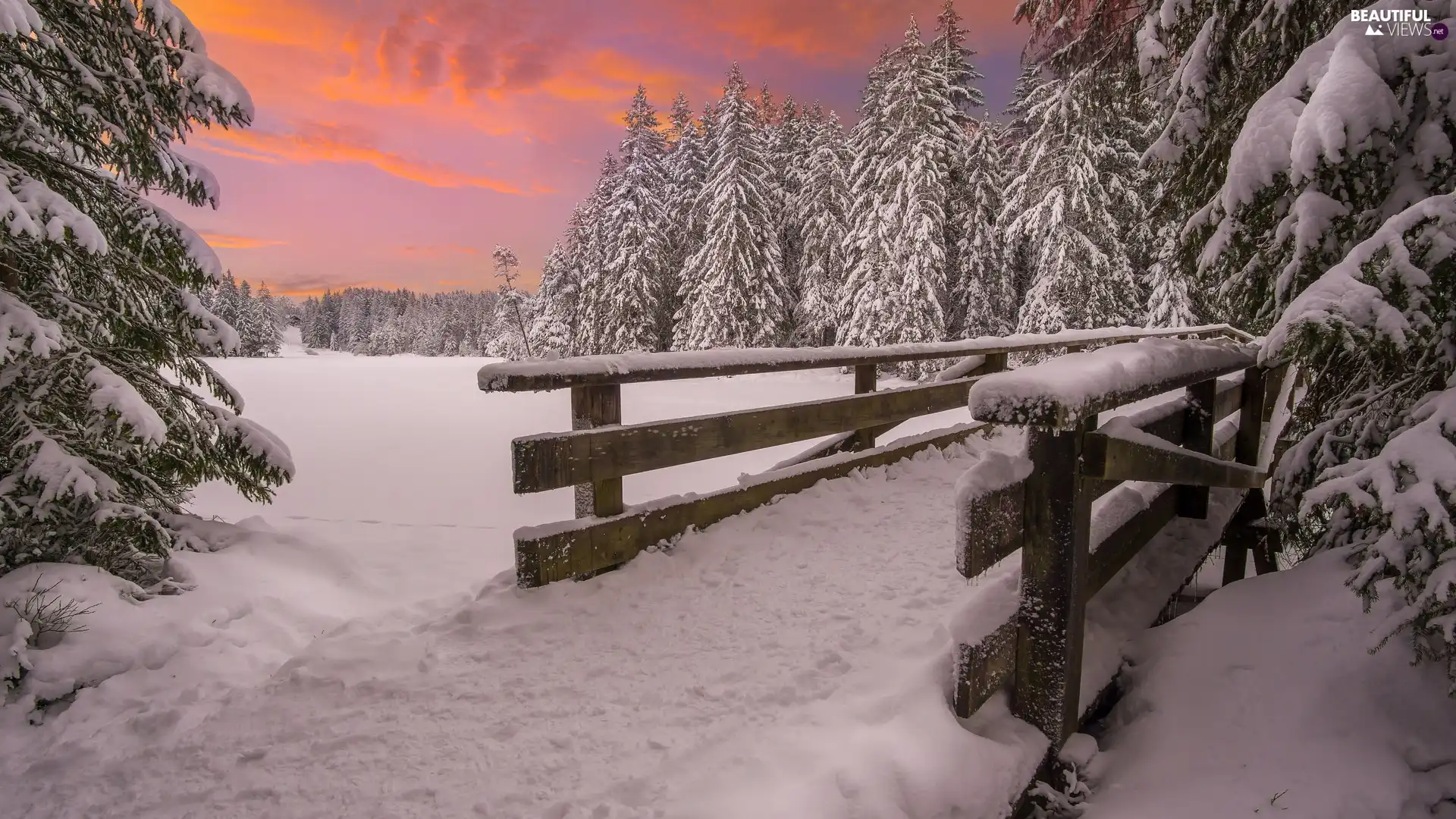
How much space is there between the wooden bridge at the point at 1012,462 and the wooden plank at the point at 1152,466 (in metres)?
0.01

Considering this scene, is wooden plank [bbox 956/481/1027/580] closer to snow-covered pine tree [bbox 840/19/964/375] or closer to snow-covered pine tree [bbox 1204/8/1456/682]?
snow-covered pine tree [bbox 1204/8/1456/682]

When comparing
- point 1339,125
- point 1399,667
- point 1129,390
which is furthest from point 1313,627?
point 1339,125

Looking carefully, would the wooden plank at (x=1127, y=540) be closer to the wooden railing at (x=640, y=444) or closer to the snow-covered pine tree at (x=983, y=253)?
the wooden railing at (x=640, y=444)

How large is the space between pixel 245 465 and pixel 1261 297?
709 cm

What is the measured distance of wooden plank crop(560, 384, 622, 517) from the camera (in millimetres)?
3842

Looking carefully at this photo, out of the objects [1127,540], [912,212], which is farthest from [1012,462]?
[912,212]

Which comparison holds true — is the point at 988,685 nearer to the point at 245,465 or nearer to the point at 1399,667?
the point at 1399,667

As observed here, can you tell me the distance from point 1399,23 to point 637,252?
28.8m

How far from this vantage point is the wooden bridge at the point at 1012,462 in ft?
7.92

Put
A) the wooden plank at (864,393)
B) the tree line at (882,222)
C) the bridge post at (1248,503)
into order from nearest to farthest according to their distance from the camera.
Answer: the bridge post at (1248,503)
the wooden plank at (864,393)
the tree line at (882,222)

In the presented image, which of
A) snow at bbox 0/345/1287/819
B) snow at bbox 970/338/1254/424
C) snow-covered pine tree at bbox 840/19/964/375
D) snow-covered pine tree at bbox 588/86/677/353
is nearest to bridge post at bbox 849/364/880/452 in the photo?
snow at bbox 0/345/1287/819

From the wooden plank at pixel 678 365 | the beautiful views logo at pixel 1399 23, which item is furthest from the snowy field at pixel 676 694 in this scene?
the beautiful views logo at pixel 1399 23

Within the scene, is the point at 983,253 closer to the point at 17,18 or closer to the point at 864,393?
the point at 864,393

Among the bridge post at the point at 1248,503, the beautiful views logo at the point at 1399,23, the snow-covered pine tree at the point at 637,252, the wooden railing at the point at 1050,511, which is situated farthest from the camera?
the snow-covered pine tree at the point at 637,252
